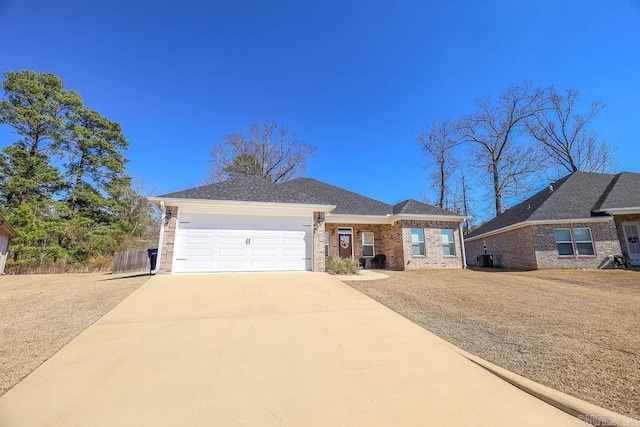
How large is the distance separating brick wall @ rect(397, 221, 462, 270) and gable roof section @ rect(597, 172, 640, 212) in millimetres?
7286

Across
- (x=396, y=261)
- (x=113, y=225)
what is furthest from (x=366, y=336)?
(x=113, y=225)

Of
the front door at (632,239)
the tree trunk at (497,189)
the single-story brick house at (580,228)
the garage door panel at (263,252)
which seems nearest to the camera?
the garage door panel at (263,252)

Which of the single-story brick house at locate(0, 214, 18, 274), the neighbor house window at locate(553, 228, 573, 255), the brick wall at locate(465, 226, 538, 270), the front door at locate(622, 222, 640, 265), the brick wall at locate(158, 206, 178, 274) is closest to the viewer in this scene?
the brick wall at locate(158, 206, 178, 274)

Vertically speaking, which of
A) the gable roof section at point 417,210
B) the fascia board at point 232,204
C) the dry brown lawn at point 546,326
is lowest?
the dry brown lawn at point 546,326

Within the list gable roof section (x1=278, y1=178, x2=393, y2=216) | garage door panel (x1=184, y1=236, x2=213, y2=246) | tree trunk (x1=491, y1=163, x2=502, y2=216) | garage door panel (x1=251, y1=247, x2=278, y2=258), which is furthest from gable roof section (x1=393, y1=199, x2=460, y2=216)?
tree trunk (x1=491, y1=163, x2=502, y2=216)

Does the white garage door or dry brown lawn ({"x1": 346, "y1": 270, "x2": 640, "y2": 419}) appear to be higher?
the white garage door

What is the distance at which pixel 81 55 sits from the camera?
413 inches

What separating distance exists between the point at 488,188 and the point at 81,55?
29.6 m

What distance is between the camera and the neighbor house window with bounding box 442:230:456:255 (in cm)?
1444

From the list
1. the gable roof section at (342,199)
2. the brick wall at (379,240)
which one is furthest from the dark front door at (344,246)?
the gable roof section at (342,199)

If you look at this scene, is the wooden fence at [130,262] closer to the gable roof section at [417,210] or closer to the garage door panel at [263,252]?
the garage door panel at [263,252]

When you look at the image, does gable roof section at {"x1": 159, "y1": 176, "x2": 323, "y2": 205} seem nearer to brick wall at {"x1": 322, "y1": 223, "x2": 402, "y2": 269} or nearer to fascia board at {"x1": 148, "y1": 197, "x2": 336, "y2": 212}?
fascia board at {"x1": 148, "y1": 197, "x2": 336, "y2": 212}

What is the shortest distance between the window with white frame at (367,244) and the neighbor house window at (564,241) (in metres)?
9.65

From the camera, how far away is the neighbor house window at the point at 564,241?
13512mm
